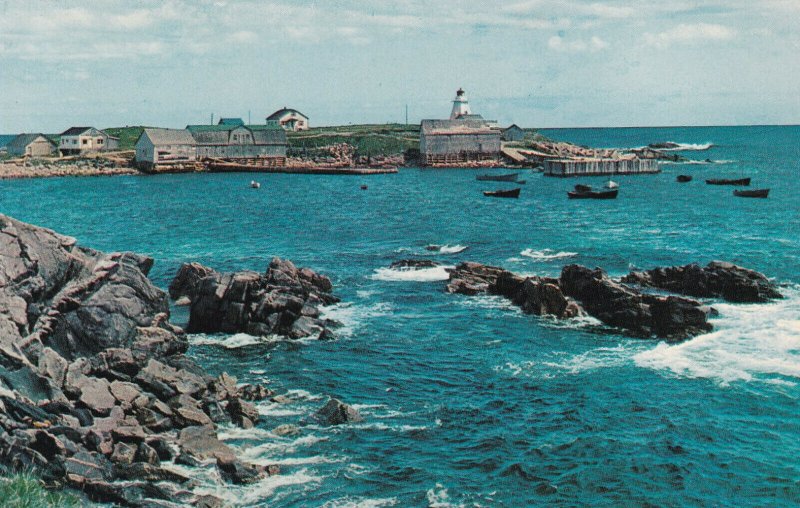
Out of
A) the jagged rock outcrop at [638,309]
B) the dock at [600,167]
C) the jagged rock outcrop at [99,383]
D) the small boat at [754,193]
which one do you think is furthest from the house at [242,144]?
the jagged rock outcrop at [638,309]

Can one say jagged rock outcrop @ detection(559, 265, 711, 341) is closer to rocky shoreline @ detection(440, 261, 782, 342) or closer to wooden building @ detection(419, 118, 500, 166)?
rocky shoreline @ detection(440, 261, 782, 342)

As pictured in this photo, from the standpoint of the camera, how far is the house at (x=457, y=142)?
174 meters

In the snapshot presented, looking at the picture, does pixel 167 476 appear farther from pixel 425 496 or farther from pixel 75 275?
pixel 75 275

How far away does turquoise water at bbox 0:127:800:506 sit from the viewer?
2764 cm

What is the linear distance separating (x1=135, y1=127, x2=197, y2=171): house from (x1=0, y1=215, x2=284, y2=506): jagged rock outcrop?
123051 mm

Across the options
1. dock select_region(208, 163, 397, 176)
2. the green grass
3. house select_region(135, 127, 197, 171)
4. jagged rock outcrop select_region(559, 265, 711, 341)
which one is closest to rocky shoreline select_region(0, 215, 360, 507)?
the green grass

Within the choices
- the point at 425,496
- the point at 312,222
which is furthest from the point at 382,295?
the point at 312,222

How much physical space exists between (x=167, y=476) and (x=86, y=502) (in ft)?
9.22

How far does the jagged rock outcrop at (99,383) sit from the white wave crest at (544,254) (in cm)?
3299

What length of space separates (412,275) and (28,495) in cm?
4068

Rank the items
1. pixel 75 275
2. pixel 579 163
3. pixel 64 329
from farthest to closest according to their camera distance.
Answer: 1. pixel 579 163
2. pixel 75 275
3. pixel 64 329

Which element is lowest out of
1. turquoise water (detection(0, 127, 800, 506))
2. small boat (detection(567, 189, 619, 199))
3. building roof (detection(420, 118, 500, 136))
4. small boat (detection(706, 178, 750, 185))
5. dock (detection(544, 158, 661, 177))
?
turquoise water (detection(0, 127, 800, 506))

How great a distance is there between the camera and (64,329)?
37.9 metres

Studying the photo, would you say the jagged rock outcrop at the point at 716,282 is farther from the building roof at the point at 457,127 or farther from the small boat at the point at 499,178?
the building roof at the point at 457,127
